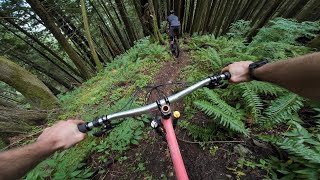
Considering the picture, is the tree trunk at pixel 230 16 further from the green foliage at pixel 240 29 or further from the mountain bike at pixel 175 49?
the mountain bike at pixel 175 49

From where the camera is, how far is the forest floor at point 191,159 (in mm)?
2264

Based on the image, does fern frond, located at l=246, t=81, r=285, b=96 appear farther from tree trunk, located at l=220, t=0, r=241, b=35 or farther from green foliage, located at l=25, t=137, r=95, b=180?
tree trunk, located at l=220, t=0, r=241, b=35

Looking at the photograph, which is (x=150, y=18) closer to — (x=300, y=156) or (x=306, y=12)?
Result: (x=306, y=12)

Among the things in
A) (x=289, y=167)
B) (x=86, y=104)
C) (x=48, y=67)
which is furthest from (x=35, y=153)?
(x=48, y=67)

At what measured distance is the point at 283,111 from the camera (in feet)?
8.02

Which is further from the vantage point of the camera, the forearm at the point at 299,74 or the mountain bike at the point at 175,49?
the mountain bike at the point at 175,49

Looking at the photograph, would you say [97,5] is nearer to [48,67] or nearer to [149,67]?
[48,67]

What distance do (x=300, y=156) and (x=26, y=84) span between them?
20.2ft

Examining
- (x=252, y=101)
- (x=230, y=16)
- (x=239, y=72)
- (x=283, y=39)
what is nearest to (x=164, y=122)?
(x=239, y=72)

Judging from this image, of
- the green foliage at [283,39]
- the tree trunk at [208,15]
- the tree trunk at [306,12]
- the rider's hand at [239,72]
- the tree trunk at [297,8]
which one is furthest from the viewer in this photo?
the tree trunk at [208,15]

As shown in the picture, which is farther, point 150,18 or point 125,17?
point 125,17

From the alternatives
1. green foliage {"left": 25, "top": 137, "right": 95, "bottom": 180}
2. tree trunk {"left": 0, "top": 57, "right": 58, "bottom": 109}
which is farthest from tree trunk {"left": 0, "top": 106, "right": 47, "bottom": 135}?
green foliage {"left": 25, "top": 137, "right": 95, "bottom": 180}

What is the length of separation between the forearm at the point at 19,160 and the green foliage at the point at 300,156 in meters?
2.08

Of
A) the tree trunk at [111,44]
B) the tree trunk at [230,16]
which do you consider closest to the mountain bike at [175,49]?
the tree trunk at [230,16]
